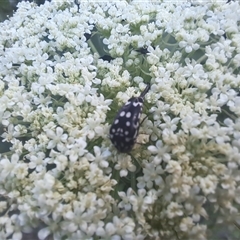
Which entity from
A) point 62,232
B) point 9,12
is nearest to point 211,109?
point 62,232

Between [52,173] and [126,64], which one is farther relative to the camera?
[126,64]

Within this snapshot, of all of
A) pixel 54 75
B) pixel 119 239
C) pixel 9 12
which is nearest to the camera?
pixel 119 239

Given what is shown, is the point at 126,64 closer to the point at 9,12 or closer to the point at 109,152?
the point at 109,152

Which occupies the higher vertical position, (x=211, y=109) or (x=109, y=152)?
(x=211, y=109)
